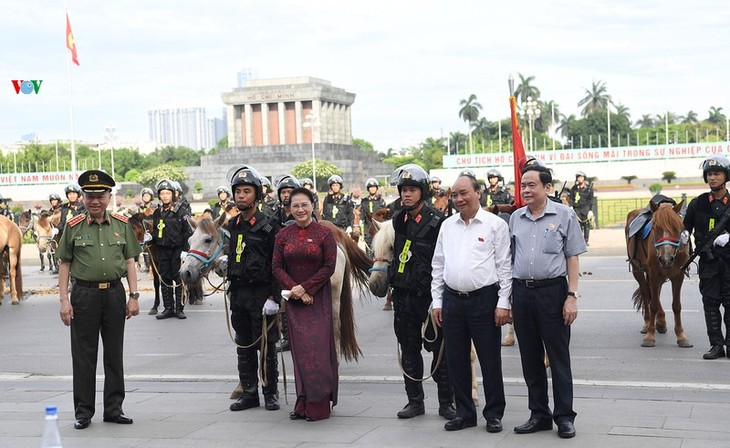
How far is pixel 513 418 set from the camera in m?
7.78

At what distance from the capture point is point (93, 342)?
8.19 metres

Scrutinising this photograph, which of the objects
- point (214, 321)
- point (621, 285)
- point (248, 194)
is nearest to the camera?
point (248, 194)

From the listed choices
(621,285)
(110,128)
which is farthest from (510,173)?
(621,285)

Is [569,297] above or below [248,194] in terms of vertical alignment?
below

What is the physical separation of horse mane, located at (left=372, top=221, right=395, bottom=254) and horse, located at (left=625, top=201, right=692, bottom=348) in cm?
391

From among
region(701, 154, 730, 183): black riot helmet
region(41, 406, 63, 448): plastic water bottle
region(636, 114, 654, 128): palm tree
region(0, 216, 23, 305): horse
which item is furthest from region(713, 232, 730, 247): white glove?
region(636, 114, 654, 128): palm tree

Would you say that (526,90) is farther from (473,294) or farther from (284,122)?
(473,294)

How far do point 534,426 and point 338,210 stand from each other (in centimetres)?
1518

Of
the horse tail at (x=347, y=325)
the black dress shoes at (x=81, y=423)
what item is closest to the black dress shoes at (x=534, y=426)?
the horse tail at (x=347, y=325)

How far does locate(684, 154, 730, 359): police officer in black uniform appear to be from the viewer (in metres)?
10.4

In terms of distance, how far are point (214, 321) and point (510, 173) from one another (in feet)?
206

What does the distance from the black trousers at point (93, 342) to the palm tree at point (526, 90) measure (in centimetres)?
13008

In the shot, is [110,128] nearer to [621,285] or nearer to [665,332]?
[621,285]

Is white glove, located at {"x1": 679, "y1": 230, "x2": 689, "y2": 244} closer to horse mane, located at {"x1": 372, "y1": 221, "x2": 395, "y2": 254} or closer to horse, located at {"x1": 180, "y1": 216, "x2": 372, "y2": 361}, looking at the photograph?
horse, located at {"x1": 180, "y1": 216, "x2": 372, "y2": 361}
